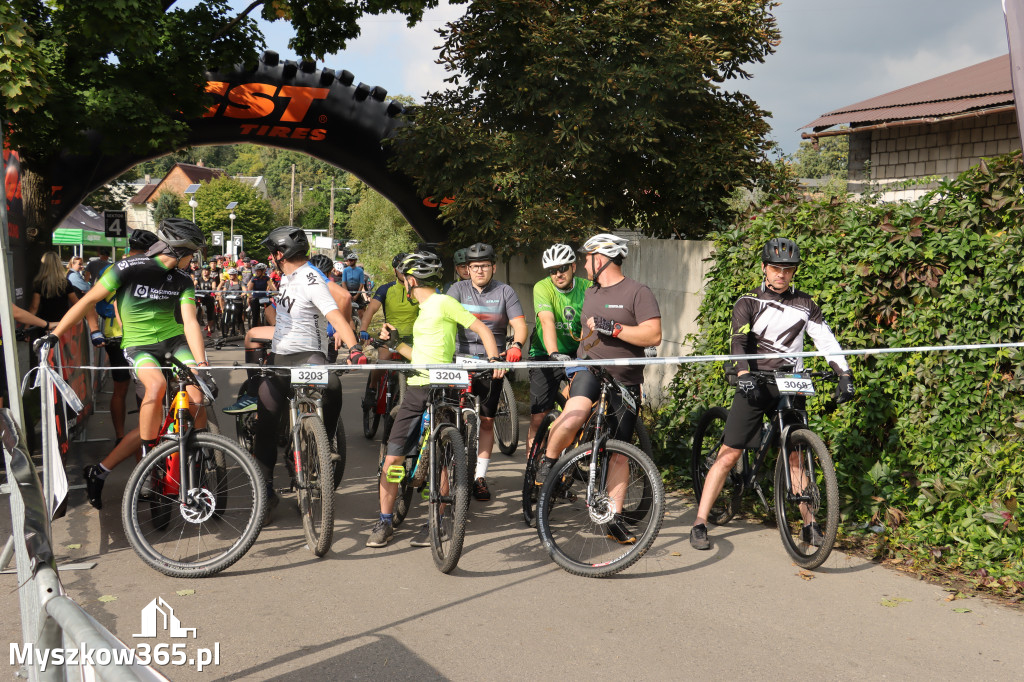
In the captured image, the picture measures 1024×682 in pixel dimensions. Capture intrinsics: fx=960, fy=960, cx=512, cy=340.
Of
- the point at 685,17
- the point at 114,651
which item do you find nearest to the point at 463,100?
the point at 685,17

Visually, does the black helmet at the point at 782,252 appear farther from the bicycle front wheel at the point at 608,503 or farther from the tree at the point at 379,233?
the tree at the point at 379,233

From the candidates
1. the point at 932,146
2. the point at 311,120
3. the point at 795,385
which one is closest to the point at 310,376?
A: the point at 795,385

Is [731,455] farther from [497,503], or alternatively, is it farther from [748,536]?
[497,503]

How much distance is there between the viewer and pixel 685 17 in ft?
37.1

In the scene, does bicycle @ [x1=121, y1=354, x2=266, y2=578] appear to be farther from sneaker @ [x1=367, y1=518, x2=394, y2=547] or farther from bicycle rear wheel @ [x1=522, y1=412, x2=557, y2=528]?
bicycle rear wheel @ [x1=522, y1=412, x2=557, y2=528]

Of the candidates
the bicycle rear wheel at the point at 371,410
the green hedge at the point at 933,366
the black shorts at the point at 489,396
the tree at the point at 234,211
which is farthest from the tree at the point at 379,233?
the tree at the point at 234,211

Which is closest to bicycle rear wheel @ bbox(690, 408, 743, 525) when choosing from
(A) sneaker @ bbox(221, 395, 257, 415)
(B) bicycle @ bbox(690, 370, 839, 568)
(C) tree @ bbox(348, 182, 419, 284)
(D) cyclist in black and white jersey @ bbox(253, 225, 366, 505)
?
(B) bicycle @ bbox(690, 370, 839, 568)

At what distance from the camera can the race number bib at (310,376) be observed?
19.6ft

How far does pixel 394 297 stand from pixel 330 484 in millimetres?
3865

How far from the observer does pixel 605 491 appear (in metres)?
5.71

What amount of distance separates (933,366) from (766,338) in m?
0.98

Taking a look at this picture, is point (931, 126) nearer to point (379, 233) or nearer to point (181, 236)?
point (181, 236)

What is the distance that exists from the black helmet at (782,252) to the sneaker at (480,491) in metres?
2.79

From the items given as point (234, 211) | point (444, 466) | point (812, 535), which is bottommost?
point (812, 535)
